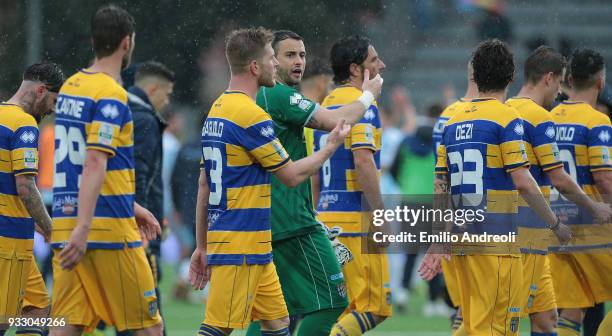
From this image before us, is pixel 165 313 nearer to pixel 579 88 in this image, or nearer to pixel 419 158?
pixel 419 158

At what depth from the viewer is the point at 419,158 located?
15.3 meters

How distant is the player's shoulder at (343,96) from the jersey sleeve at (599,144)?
6.07ft

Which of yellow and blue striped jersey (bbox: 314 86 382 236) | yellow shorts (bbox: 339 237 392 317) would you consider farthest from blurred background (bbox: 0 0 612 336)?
yellow shorts (bbox: 339 237 392 317)

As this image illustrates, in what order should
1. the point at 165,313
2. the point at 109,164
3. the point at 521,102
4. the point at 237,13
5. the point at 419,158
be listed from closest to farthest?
1. the point at 109,164
2. the point at 521,102
3. the point at 165,313
4. the point at 419,158
5. the point at 237,13

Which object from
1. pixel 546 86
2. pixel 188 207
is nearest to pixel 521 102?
pixel 546 86

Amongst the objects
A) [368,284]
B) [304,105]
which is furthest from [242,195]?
[368,284]

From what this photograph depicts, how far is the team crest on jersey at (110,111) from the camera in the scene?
6070mm

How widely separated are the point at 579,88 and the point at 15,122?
4.43 meters

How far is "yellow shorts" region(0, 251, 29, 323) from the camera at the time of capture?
7.30 meters


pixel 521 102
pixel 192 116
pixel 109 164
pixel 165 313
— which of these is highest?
pixel 192 116

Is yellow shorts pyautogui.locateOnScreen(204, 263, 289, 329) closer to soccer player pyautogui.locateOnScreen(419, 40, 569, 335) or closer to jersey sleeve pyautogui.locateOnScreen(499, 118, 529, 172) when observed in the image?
soccer player pyautogui.locateOnScreen(419, 40, 569, 335)

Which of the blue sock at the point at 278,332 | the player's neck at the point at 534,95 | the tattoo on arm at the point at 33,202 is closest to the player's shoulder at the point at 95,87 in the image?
the tattoo on arm at the point at 33,202

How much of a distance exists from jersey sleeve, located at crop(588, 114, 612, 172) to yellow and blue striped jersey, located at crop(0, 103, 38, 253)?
419cm

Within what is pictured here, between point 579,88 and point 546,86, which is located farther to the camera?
point 579,88
